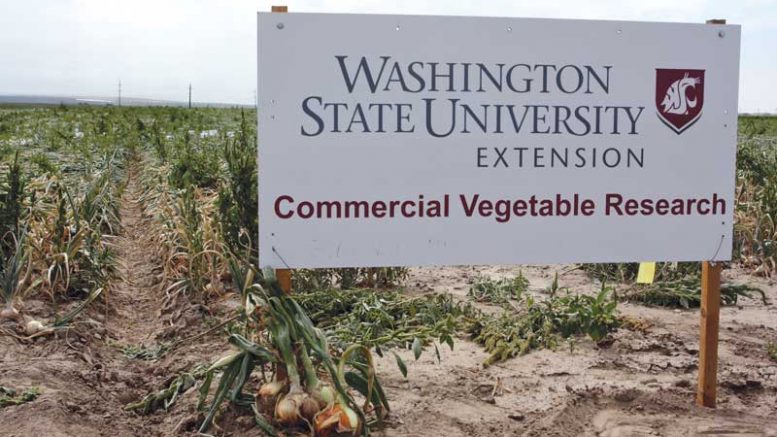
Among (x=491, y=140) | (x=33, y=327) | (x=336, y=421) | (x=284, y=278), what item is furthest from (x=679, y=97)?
(x=33, y=327)

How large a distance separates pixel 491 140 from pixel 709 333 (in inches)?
47.2

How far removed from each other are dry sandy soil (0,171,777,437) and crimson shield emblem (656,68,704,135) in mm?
1164

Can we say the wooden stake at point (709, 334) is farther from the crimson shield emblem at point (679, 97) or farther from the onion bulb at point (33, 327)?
the onion bulb at point (33, 327)

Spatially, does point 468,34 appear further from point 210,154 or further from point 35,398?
point 210,154

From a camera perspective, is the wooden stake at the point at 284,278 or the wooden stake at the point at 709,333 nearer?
the wooden stake at the point at 284,278

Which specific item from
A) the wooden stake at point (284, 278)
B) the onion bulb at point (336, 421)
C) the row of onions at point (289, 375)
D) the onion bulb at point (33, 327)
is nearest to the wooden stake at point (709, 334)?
the row of onions at point (289, 375)

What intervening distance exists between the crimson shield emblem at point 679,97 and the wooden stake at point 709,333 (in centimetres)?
59

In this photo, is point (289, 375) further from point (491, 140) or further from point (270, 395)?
point (491, 140)

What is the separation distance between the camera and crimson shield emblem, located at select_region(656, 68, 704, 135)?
318 cm

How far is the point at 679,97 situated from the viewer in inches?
126

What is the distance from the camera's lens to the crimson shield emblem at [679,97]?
3180mm

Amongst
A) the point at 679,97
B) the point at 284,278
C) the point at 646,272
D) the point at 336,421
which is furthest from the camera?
the point at 646,272

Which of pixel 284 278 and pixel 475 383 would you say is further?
pixel 475 383

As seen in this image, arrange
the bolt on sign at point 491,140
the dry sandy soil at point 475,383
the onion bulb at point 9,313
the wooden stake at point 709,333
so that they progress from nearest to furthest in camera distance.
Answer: the bolt on sign at point 491,140
the dry sandy soil at point 475,383
the wooden stake at point 709,333
the onion bulb at point 9,313
